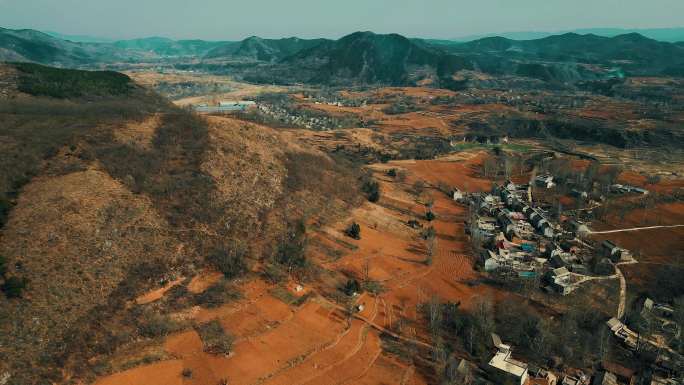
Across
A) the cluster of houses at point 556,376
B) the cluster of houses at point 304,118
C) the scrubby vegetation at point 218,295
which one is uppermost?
the cluster of houses at point 304,118

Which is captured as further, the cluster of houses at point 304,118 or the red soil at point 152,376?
the cluster of houses at point 304,118

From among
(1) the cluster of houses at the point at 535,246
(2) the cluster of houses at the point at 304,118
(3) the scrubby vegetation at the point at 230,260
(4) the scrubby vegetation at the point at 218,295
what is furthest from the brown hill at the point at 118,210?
(2) the cluster of houses at the point at 304,118

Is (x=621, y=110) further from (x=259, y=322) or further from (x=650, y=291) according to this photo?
(x=259, y=322)

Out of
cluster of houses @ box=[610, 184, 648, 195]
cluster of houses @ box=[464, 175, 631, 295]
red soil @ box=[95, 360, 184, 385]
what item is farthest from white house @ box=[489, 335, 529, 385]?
cluster of houses @ box=[610, 184, 648, 195]

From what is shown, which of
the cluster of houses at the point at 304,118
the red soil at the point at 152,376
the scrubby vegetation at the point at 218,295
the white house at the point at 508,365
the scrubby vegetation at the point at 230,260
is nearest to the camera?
the red soil at the point at 152,376

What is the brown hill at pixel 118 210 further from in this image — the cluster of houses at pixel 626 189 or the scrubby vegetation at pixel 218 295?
the cluster of houses at pixel 626 189

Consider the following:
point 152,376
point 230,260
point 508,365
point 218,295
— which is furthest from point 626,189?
point 152,376

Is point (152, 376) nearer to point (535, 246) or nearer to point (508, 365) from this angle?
point (508, 365)

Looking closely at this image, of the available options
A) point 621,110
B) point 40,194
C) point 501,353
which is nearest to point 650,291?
point 501,353
